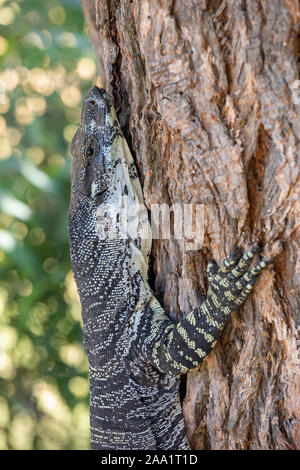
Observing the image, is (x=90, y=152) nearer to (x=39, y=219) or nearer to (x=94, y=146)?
(x=94, y=146)

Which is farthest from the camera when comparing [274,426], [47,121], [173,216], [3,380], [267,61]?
[3,380]

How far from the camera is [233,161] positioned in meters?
1.87

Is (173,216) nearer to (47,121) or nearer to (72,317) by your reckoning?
(72,317)

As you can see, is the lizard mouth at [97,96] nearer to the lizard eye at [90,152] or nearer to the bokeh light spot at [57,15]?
the lizard eye at [90,152]

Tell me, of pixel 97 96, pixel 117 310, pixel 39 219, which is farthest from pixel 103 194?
pixel 39 219

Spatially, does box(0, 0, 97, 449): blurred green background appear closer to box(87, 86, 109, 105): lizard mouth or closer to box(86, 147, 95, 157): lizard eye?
box(86, 147, 95, 157): lizard eye

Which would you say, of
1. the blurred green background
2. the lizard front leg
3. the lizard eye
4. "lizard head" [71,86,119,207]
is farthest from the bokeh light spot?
the lizard front leg

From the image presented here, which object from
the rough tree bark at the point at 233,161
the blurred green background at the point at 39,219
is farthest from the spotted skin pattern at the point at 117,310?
the blurred green background at the point at 39,219

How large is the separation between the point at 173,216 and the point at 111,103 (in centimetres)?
71

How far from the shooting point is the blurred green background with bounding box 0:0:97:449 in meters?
A: 3.90

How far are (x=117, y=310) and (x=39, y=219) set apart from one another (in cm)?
183

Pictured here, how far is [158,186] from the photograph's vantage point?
227 centimetres

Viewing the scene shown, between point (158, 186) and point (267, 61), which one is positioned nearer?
point (267, 61)
